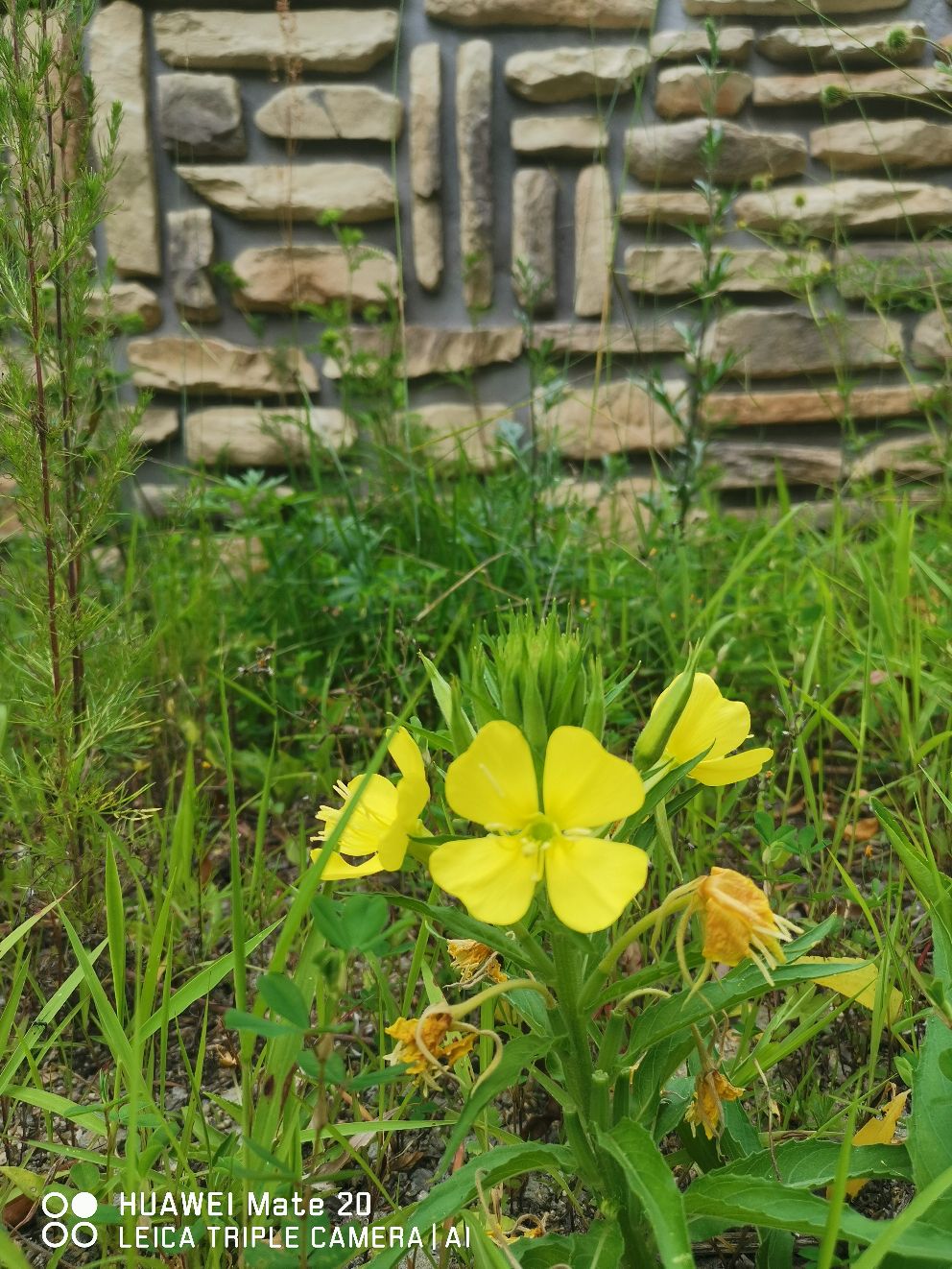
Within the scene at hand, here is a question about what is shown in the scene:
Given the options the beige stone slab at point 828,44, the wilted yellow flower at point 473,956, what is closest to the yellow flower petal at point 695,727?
the wilted yellow flower at point 473,956

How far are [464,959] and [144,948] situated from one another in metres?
0.75


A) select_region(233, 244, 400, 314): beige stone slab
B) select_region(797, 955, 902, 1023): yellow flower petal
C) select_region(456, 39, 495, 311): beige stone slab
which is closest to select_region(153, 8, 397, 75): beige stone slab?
select_region(456, 39, 495, 311): beige stone slab

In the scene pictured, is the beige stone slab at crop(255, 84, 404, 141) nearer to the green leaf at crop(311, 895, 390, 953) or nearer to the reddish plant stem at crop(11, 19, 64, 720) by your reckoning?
the reddish plant stem at crop(11, 19, 64, 720)

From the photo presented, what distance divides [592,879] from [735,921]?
13 centimetres

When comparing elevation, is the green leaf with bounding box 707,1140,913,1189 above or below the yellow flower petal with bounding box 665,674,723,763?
below

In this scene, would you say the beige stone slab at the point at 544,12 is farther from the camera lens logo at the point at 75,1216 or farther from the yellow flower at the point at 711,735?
the camera lens logo at the point at 75,1216

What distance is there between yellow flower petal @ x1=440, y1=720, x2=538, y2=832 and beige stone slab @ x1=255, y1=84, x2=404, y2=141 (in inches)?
119

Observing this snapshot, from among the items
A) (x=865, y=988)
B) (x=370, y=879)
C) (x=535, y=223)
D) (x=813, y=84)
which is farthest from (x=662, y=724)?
(x=813, y=84)

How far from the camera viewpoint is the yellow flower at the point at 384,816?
2.49ft

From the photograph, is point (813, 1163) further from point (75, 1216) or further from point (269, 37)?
point (269, 37)

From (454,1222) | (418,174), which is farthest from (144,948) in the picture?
(418,174)

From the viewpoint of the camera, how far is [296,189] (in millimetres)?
3252

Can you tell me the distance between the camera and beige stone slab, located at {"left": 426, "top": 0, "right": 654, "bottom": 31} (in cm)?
312

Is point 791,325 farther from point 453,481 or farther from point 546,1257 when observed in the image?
point 546,1257
